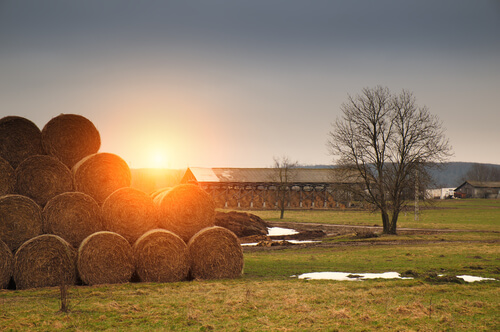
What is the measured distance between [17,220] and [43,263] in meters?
1.53

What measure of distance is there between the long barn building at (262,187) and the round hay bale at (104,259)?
59.4 m

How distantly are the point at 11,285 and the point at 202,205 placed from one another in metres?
6.48

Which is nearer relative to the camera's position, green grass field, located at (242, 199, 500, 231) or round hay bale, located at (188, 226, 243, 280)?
round hay bale, located at (188, 226, 243, 280)

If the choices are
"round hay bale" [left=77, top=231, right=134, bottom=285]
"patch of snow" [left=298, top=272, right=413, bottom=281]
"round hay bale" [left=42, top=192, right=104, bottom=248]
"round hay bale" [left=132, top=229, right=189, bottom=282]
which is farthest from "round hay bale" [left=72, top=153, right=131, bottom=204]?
"patch of snow" [left=298, top=272, right=413, bottom=281]

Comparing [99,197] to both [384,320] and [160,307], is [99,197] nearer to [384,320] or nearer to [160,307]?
[160,307]

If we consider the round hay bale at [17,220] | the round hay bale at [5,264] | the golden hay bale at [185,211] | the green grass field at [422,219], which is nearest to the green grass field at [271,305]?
the round hay bale at [5,264]

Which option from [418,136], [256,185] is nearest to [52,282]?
[418,136]

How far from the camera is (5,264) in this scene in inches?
552

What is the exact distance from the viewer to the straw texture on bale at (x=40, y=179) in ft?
50.1

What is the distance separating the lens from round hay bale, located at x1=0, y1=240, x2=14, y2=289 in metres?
14.0

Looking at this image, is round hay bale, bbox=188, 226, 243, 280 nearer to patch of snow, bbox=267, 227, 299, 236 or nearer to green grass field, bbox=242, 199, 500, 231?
patch of snow, bbox=267, 227, 299, 236

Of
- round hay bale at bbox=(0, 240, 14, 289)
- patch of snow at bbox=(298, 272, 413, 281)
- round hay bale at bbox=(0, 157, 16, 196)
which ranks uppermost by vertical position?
round hay bale at bbox=(0, 157, 16, 196)

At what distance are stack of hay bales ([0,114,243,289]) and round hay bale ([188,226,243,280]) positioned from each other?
0.03 metres

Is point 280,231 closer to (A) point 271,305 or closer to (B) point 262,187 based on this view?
(A) point 271,305
